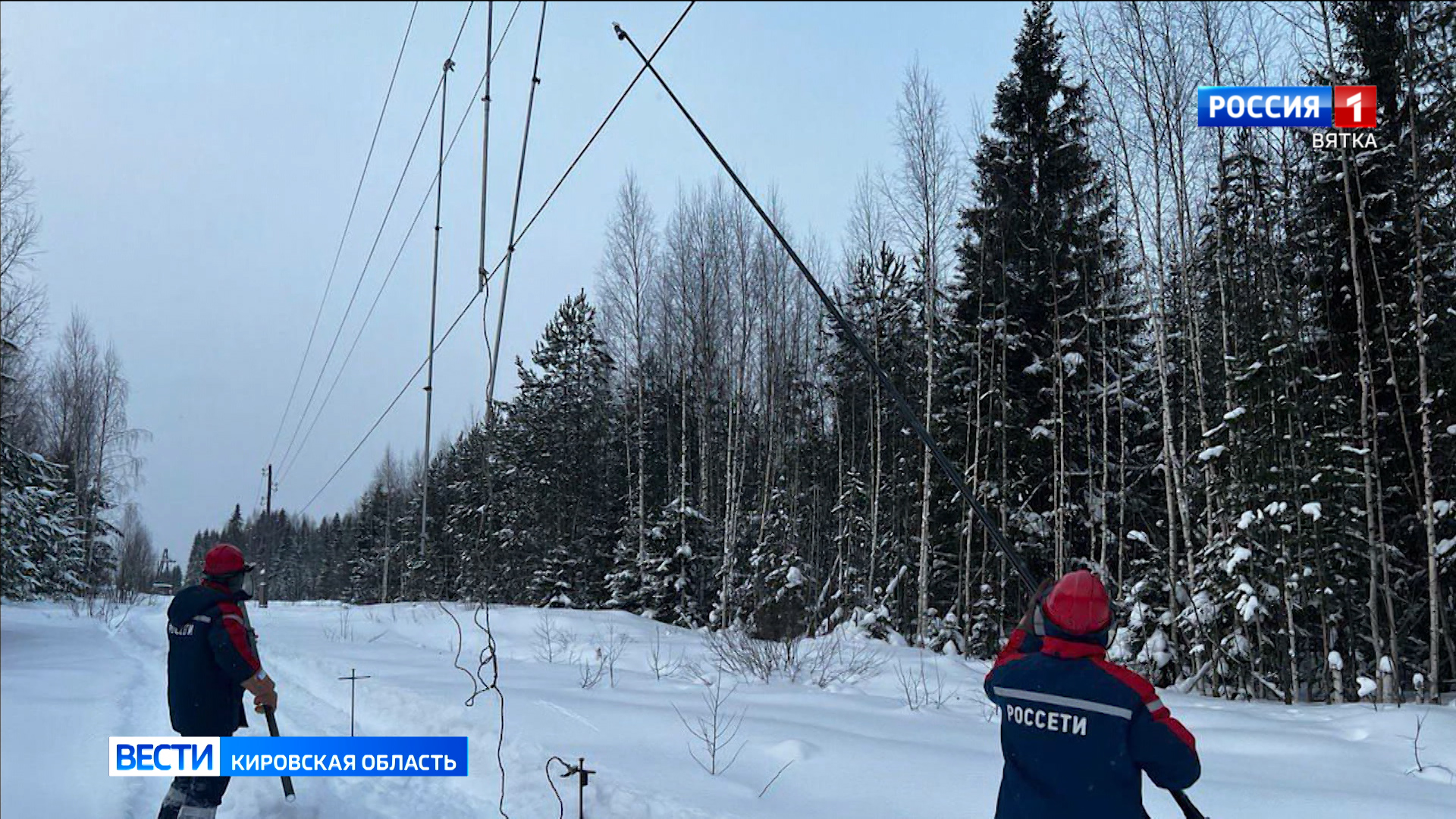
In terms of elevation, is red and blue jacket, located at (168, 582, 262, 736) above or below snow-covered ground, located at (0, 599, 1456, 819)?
above

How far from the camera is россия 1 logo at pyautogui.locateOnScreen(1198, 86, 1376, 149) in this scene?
12.4 m

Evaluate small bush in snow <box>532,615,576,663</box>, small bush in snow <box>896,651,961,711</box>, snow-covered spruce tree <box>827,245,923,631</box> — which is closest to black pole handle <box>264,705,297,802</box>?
small bush in snow <box>896,651,961,711</box>

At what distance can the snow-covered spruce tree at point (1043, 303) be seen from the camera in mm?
18188

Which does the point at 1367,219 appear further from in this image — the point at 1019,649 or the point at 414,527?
the point at 414,527

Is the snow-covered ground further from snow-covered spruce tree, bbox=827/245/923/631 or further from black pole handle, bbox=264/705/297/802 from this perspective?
snow-covered spruce tree, bbox=827/245/923/631

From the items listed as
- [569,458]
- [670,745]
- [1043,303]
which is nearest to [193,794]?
[670,745]

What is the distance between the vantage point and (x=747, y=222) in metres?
28.2

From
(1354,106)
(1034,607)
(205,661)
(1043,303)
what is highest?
(1354,106)

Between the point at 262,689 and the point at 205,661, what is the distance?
1.07 ft

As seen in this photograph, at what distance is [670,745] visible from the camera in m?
7.09

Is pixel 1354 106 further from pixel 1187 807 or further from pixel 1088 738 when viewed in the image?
pixel 1088 738

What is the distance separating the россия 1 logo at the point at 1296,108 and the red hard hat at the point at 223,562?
13.7 meters

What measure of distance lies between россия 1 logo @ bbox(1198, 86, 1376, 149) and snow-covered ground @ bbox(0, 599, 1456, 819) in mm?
8082

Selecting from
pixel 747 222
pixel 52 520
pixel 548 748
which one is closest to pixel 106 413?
pixel 52 520
